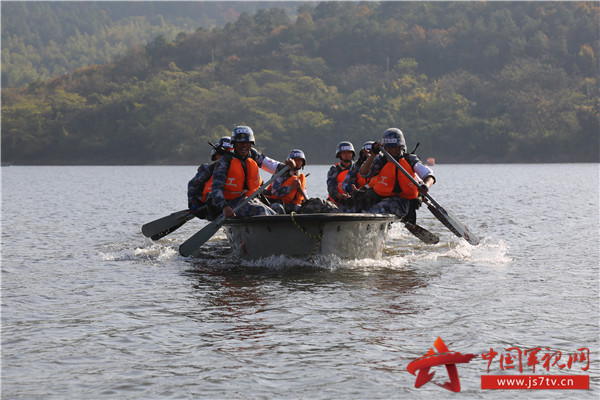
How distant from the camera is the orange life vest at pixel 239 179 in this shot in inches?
479

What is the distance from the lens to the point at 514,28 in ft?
357

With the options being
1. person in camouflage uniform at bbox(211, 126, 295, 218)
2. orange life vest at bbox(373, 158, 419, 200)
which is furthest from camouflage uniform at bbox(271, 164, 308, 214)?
orange life vest at bbox(373, 158, 419, 200)

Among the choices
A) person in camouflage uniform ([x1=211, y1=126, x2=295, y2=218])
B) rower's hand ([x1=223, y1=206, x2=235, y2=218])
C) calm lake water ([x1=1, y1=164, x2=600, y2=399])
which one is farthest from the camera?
person in camouflage uniform ([x1=211, y1=126, x2=295, y2=218])

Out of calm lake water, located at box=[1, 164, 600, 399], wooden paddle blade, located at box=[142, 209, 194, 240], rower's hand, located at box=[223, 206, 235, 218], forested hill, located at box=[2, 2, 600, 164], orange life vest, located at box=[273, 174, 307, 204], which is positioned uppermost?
forested hill, located at box=[2, 2, 600, 164]

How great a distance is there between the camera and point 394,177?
12.5 meters

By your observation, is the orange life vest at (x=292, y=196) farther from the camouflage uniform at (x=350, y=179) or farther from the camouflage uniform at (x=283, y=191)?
the camouflage uniform at (x=350, y=179)

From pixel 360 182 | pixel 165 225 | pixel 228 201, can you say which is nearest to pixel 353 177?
pixel 360 182

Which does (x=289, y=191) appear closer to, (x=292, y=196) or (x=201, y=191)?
(x=292, y=196)

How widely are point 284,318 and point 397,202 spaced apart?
15.5ft

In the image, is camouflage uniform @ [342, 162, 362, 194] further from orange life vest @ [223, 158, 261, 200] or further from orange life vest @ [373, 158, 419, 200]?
orange life vest @ [223, 158, 261, 200]

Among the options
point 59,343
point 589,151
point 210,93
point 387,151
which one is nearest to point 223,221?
point 387,151

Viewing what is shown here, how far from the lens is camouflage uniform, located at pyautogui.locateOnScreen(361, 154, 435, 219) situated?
491 inches

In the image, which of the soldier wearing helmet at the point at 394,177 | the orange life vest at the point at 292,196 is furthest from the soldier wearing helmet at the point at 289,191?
the soldier wearing helmet at the point at 394,177

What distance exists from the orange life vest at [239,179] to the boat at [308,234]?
2.12 feet
